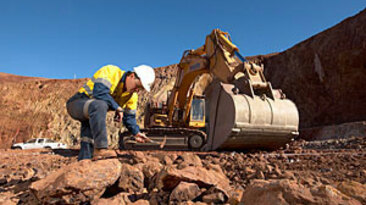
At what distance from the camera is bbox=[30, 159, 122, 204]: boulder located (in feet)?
5.65

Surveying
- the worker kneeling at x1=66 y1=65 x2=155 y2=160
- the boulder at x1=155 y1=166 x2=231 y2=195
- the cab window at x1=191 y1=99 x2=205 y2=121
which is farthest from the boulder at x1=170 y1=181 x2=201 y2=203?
the cab window at x1=191 y1=99 x2=205 y2=121

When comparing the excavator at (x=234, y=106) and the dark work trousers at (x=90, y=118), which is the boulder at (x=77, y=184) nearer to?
the dark work trousers at (x=90, y=118)

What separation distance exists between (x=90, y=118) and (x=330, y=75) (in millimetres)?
21117

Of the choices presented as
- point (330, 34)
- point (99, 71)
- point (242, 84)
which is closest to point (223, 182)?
point (99, 71)

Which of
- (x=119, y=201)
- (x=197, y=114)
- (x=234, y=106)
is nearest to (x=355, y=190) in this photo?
(x=119, y=201)

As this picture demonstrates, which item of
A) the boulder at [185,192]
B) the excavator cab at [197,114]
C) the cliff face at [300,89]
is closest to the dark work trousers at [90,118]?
the boulder at [185,192]

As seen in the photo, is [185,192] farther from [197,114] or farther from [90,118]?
[197,114]

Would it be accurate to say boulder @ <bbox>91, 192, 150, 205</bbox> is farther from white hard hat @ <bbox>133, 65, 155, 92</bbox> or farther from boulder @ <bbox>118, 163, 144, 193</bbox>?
white hard hat @ <bbox>133, 65, 155, 92</bbox>

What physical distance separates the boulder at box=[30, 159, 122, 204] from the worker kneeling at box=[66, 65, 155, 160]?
1.15m

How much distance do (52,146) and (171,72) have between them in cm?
1720

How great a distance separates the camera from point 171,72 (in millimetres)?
30094

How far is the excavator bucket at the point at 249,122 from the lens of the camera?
5.34 m

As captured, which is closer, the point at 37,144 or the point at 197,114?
the point at 197,114

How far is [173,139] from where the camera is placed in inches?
338
